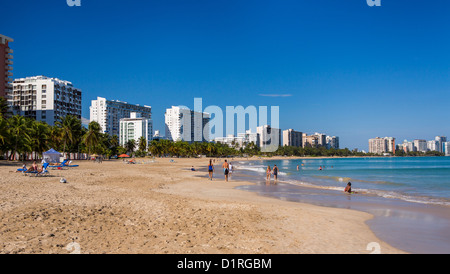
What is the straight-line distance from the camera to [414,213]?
12.4m

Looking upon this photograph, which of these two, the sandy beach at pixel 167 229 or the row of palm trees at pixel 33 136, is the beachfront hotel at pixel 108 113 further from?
the sandy beach at pixel 167 229

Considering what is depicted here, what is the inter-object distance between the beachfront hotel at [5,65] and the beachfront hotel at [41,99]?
2134cm

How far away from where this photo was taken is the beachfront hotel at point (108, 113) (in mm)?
Answer: 169750

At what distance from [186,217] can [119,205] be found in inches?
117

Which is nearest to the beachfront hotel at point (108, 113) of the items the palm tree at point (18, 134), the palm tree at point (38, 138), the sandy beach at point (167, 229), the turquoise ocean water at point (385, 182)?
the palm tree at point (38, 138)

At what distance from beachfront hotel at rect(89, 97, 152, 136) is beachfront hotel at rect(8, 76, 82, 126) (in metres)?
53.7

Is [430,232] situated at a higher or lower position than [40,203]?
lower

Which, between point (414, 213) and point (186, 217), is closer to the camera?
point (186, 217)

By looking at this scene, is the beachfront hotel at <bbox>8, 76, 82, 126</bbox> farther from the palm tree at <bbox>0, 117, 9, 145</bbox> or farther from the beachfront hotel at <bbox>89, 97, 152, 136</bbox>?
the palm tree at <bbox>0, 117, 9, 145</bbox>

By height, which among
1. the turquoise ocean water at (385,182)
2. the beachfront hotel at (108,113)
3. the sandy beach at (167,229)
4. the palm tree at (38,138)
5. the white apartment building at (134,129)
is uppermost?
the beachfront hotel at (108,113)
